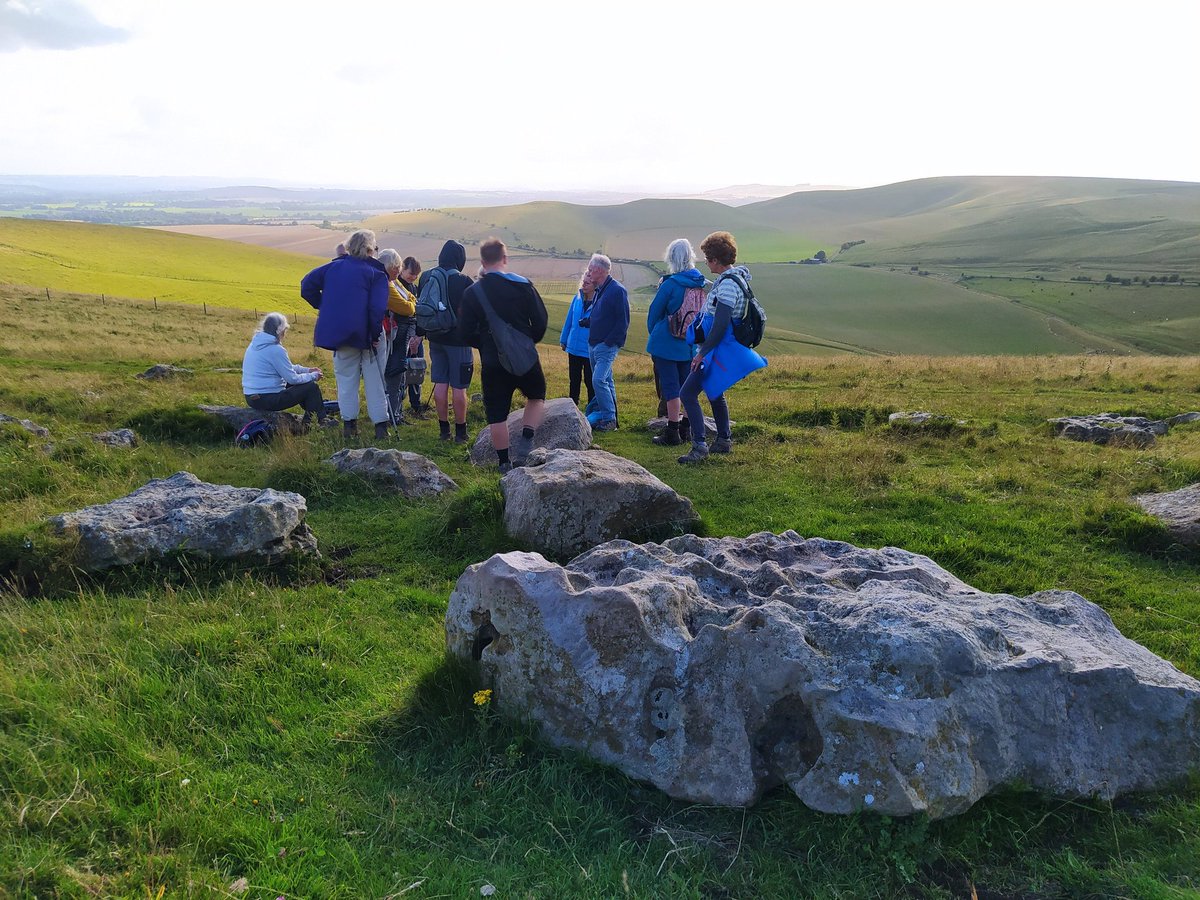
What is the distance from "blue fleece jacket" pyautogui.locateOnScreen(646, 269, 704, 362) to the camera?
11211 mm

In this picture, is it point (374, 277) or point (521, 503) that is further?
point (374, 277)

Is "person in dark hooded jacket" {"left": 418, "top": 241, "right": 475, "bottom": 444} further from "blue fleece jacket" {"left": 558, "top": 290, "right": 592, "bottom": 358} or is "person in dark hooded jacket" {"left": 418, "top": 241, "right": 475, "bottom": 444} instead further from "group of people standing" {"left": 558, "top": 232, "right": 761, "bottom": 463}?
"blue fleece jacket" {"left": 558, "top": 290, "right": 592, "bottom": 358}

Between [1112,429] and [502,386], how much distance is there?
10.2 metres

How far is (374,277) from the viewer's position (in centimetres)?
1098

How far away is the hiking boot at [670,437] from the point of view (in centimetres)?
1194

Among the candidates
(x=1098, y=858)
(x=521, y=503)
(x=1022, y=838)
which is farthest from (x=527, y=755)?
(x=521, y=503)

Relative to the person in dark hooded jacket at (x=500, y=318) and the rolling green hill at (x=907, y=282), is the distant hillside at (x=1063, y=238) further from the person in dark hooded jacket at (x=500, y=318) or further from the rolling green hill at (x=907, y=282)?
the person in dark hooded jacket at (x=500, y=318)

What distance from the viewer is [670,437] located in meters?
12.0

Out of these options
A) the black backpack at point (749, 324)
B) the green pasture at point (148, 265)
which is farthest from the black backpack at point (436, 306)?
the green pasture at point (148, 265)

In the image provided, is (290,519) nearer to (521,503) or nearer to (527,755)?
(521,503)

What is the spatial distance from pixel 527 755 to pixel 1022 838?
8.81 feet

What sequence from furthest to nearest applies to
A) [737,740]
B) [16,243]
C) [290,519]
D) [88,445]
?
[16,243] → [88,445] → [290,519] → [737,740]

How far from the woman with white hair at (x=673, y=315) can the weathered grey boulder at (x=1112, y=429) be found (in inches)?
265

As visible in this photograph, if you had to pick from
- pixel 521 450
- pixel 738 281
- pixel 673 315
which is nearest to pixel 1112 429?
pixel 738 281
